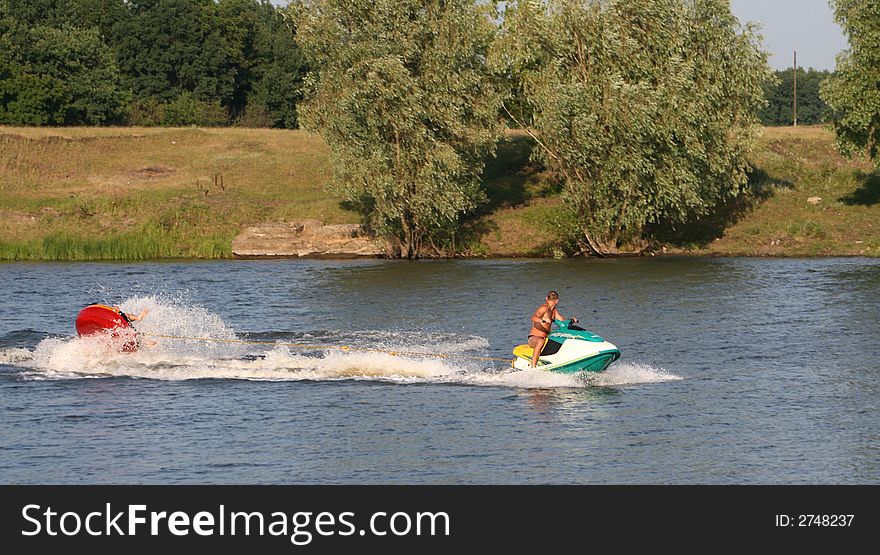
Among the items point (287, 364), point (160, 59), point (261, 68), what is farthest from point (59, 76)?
point (287, 364)

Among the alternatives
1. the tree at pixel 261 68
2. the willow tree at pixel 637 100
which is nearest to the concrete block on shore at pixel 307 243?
the willow tree at pixel 637 100

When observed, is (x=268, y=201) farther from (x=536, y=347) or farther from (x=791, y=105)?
(x=791, y=105)

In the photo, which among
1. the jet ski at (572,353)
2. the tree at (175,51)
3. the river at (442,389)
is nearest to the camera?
the river at (442,389)

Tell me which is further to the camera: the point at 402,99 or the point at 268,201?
the point at 268,201

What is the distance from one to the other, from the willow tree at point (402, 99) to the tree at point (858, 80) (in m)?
17.0

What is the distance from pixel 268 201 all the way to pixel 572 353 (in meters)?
43.7

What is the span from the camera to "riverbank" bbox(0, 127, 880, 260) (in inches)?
2373

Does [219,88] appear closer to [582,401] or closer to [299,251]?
[299,251]

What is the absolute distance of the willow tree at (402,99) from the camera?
5522 centimetres

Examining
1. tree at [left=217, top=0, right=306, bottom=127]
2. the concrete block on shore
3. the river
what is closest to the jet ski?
the river

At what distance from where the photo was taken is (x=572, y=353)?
27359mm

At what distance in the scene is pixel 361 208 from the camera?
210 feet

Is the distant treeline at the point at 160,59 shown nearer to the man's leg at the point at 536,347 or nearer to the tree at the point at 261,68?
the tree at the point at 261,68

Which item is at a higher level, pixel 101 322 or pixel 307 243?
pixel 307 243
